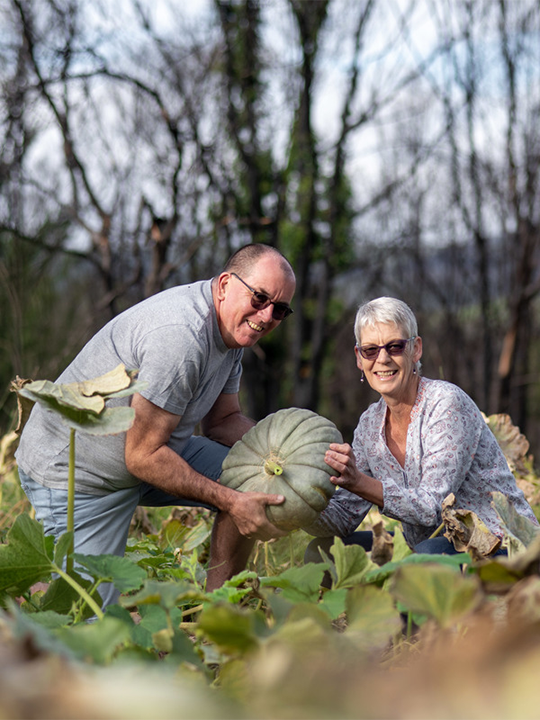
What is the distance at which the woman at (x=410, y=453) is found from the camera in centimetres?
250

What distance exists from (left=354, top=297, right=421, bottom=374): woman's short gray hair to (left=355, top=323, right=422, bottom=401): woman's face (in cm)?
2

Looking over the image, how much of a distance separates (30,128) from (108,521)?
6.09m

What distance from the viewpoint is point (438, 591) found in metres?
1.03

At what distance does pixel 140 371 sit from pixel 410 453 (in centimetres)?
105

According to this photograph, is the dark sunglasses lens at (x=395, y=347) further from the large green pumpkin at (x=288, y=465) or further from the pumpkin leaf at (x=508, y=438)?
the pumpkin leaf at (x=508, y=438)

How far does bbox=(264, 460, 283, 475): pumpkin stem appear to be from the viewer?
2641 millimetres

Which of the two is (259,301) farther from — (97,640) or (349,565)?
(97,640)

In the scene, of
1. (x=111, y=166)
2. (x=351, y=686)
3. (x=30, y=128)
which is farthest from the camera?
(x=111, y=166)

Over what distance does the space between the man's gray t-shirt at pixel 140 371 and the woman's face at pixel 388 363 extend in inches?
Answer: 25.7

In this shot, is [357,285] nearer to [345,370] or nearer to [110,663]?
[345,370]

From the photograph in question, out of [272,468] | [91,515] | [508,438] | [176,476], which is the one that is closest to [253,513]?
[272,468]

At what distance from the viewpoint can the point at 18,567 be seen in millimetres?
1569

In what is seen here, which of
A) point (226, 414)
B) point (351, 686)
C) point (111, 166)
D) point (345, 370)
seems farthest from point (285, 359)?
point (351, 686)

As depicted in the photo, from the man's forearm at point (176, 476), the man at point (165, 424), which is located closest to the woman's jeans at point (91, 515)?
the man at point (165, 424)
